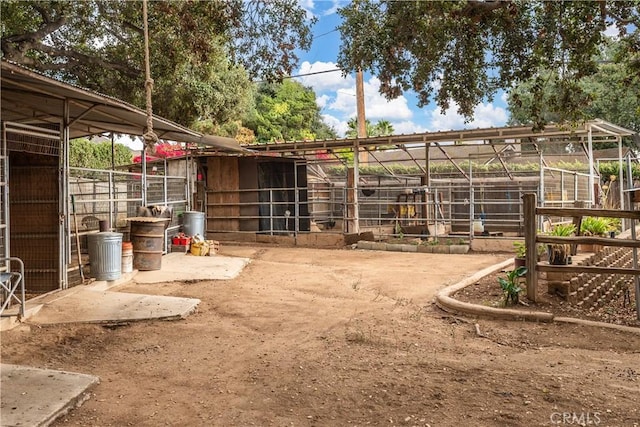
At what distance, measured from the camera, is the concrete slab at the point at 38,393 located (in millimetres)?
3236

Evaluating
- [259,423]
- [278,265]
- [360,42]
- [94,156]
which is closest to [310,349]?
[259,423]

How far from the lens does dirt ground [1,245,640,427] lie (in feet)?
10.9

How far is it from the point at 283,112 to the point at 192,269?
74.5 feet

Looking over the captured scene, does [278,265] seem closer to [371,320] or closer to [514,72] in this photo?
[371,320]

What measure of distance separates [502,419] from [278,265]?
24.0 ft

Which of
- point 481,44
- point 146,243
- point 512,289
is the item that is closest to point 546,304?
point 512,289

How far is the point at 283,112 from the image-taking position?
3081 cm

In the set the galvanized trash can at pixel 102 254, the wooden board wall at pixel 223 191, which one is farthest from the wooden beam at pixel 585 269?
the wooden board wall at pixel 223 191

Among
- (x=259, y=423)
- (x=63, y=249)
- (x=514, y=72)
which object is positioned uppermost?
(x=514, y=72)

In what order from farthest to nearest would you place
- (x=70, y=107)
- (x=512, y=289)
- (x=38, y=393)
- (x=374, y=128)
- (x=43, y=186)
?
(x=374, y=128)
(x=70, y=107)
(x=43, y=186)
(x=512, y=289)
(x=38, y=393)

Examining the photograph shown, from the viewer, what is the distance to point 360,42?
5.03 metres

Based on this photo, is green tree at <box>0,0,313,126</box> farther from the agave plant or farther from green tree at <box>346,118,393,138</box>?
green tree at <box>346,118,393,138</box>

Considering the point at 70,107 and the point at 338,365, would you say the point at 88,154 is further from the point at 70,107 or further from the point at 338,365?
the point at 338,365

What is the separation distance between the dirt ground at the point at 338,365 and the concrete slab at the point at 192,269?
1.51 m
